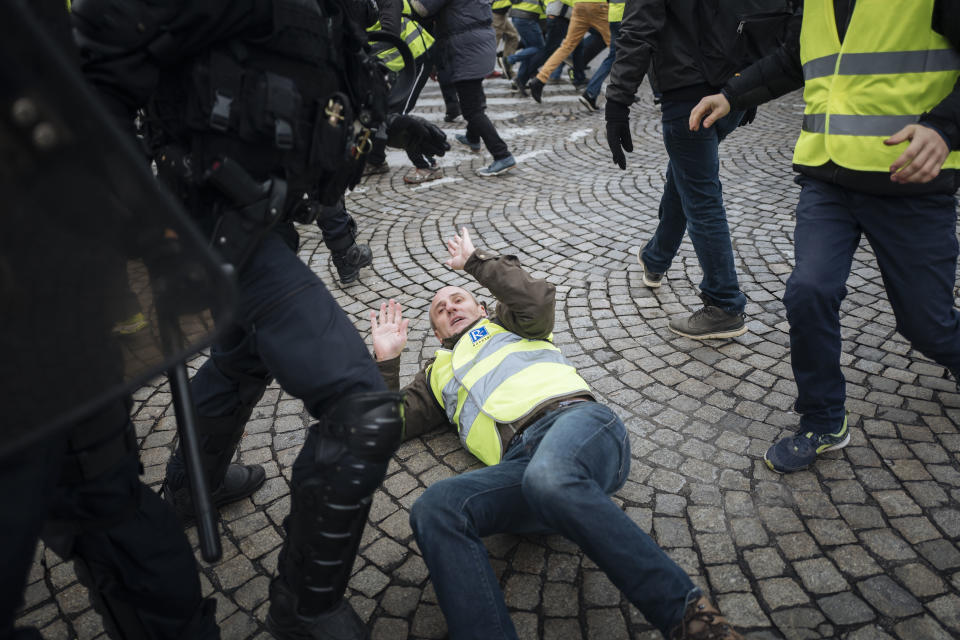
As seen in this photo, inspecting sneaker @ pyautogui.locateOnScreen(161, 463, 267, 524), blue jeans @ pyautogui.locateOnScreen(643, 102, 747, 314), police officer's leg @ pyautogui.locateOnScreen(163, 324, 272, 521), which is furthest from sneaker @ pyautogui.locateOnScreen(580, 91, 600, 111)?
police officer's leg @ pyautogui.locateOnScreen(163, 324, 272, 521)

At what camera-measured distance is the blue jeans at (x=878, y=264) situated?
90.0 inches

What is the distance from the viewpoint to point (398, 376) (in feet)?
9.02

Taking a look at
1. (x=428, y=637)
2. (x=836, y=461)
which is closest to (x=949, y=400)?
(x=836, y=461)

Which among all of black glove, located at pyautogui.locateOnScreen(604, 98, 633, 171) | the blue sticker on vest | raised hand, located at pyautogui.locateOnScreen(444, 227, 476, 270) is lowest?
the blue sticker on vest

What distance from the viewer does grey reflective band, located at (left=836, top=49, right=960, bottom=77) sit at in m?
2.07

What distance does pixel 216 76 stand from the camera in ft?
5.25

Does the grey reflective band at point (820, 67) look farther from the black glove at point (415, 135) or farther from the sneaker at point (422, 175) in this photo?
the sneaker at point (422, 175)

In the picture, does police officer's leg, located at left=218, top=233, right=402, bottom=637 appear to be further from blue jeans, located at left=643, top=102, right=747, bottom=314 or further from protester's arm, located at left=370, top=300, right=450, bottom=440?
blue jeans, located at left=643, top=102, right=747, bottom=314

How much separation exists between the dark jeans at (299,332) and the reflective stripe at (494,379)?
78 centimetres

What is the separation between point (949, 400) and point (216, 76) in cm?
341

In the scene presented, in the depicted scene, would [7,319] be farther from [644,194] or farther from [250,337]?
[644,194]

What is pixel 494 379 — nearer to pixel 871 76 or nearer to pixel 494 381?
pixel 494 381

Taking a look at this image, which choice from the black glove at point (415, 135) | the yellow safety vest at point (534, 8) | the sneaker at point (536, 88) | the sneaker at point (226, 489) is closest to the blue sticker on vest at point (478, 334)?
the black glove at point (415, 135)

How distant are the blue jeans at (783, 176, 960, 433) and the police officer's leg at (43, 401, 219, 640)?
2.29 m
